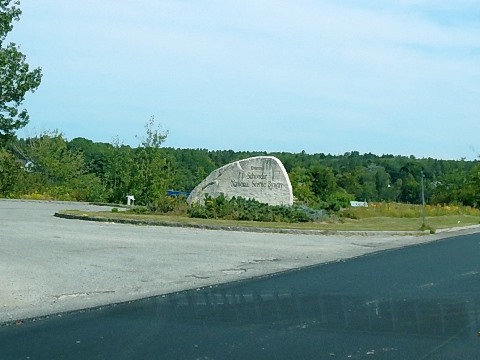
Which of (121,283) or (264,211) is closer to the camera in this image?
(121,283)

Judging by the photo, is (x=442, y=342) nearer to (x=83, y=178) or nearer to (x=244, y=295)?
(x=244, y=295)

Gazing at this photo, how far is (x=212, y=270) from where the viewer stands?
1555cm

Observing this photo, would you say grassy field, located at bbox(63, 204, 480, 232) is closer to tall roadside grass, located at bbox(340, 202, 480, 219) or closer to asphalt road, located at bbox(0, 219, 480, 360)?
tall roadside grass, located at bbox(340, 202, 480, 219)

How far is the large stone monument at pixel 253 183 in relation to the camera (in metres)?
36.2

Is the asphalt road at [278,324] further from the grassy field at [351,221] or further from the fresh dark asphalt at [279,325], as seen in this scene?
the grassy field at [351,221]

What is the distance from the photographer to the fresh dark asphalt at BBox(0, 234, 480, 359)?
799 centimetres

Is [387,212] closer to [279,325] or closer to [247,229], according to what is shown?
[247,229]

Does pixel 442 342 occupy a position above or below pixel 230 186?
below

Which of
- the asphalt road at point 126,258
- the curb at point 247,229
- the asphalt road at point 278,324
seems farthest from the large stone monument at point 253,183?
the asphalt road at point 278,324

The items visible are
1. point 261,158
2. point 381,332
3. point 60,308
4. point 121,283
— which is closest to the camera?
point 381,332

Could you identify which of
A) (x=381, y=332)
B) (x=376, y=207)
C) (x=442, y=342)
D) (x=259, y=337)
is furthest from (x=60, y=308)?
(x=376, y=207)

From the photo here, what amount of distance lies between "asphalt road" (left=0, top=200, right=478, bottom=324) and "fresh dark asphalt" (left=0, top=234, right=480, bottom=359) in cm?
88

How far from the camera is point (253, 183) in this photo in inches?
1444

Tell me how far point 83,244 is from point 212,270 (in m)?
5.02
